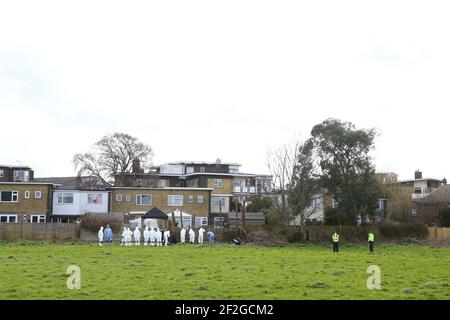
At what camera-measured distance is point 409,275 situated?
24.9 metres

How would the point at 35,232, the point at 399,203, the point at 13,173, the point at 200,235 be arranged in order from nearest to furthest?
the point at 200,235
the point at 35,232
the point at 399,203
the point at 13,173

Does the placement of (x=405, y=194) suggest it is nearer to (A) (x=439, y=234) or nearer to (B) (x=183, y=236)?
(A) (x=439, y=234)

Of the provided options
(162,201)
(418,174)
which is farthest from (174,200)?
(418,174)

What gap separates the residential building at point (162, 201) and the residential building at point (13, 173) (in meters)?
17.9

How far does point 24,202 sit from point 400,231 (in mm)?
38465

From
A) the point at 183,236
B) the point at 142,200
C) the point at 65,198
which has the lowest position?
the point at 183,236

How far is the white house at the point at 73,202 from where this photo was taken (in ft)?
233

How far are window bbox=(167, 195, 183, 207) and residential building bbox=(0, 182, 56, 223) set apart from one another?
13466 millimetres

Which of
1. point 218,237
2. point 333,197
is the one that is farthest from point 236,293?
point 333,197

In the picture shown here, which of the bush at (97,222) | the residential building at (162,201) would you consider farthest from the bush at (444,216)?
the bush at (97,222)

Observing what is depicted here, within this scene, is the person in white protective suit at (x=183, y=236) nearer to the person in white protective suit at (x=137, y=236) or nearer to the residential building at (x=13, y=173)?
the person in white protective suit at (x=137, y=236)

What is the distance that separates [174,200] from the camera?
74812 millimetres

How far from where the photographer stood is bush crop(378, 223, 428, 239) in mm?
59062

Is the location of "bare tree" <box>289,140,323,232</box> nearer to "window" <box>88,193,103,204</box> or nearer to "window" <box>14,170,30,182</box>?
"window" <box>88,193,103,204</box>
